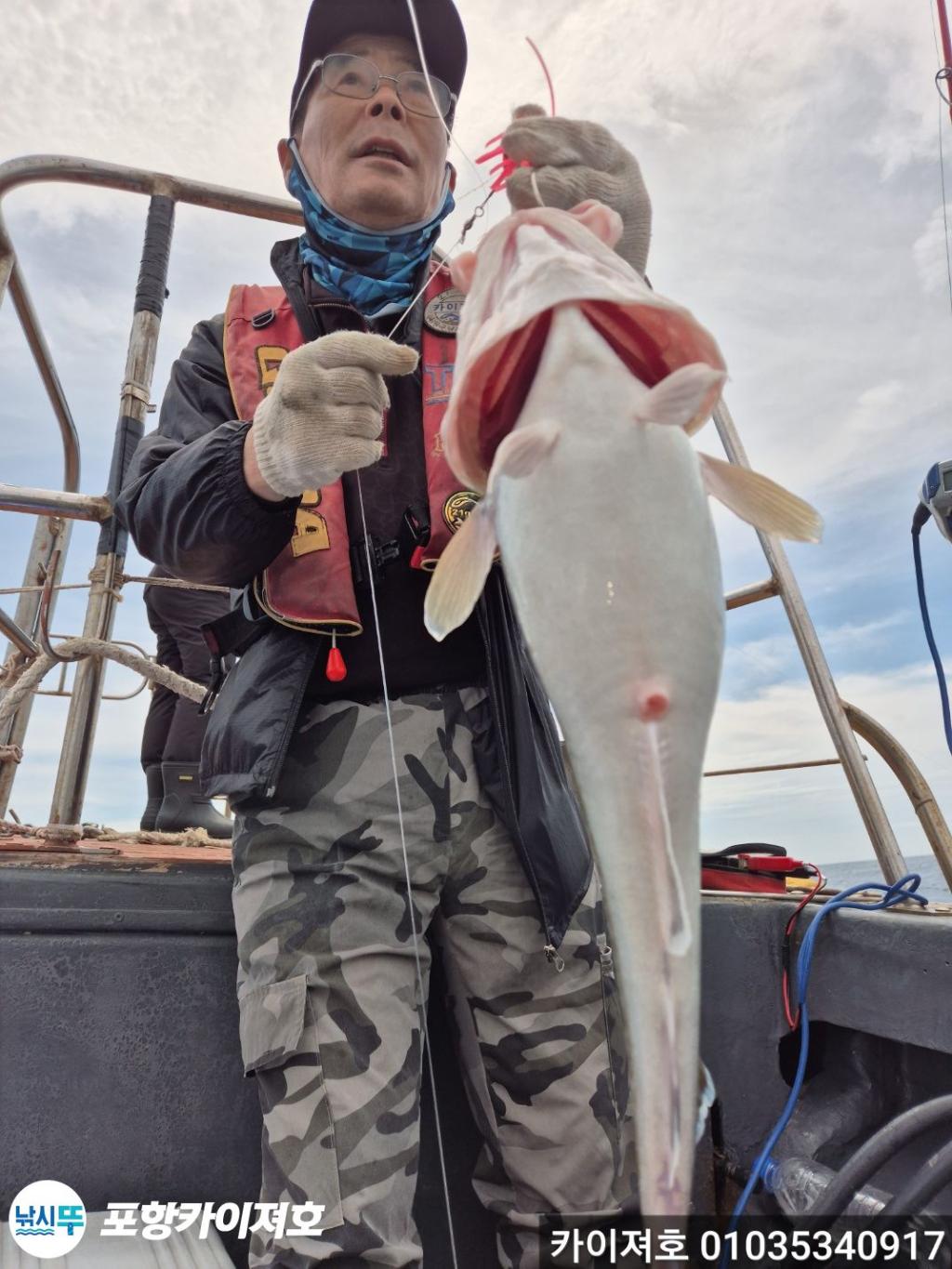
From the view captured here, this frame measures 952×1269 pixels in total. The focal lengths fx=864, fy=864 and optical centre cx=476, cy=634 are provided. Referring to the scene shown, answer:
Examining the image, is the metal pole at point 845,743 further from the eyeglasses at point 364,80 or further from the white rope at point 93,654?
the white rope at point 93,654

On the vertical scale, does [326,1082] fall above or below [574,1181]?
above

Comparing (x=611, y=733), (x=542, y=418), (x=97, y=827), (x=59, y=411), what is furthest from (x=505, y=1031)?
(x=59, y=411)

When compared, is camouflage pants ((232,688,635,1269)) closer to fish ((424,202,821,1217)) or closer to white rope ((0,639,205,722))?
fish ((424,202,821,1217))

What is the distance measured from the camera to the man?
1.72 m

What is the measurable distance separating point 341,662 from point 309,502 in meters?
0.40

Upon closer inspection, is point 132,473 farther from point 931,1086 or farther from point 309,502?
point 931,1086

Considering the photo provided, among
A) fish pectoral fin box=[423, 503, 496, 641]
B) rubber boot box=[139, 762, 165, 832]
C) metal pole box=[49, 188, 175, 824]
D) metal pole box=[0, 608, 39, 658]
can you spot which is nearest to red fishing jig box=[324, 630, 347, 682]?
fish pectoral fin box=[423, 503, 496, 641]

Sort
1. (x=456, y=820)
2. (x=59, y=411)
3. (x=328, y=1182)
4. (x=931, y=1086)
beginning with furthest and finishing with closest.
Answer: (x=59, y=411)
(x=931, y=1086)
(x=456, y=820)
(x=328, y=1182)

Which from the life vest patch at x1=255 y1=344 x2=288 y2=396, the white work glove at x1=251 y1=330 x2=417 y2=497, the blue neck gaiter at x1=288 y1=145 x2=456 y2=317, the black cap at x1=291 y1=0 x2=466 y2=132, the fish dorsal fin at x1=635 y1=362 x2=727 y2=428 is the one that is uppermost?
the black cap at x1=291 y1=0 x2=466 y2=132

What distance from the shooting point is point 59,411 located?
5090mm

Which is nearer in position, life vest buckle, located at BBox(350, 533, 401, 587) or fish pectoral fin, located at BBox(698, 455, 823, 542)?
fish pectoral fin, located at BBox(698, 455, 823, 542)

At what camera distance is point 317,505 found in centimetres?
204

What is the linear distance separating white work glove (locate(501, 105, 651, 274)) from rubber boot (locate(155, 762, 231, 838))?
355 centimetres

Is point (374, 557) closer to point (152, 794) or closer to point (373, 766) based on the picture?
point (373, 766)
